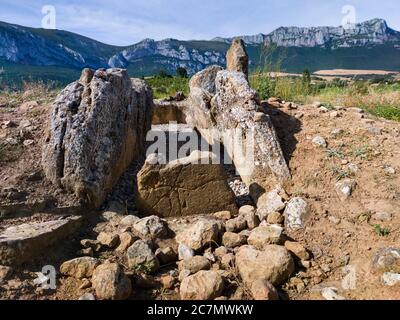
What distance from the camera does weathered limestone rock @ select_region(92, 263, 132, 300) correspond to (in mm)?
3303

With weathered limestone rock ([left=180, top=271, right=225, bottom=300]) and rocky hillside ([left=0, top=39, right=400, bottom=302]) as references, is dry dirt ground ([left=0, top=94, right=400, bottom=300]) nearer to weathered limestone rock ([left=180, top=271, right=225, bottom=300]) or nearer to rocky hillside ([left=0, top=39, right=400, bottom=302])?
rocky hillside ([left=0, top=39, right=400, bottom=302])

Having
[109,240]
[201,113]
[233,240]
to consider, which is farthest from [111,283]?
Result: [201,113]

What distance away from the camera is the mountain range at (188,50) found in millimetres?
121375

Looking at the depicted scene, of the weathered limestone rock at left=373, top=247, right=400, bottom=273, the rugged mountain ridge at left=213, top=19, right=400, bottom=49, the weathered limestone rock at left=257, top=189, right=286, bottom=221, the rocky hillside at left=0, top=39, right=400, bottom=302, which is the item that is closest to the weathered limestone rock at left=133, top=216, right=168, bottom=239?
the rocky hillside at left=0, top=39, right=400, bottom=302

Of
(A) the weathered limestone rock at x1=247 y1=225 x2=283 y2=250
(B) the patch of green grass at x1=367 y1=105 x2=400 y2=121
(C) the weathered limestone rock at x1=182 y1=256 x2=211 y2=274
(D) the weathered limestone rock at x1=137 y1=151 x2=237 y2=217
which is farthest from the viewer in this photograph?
(B) the patch of green grass at x1=367 y1=105 x2=400 y2=121

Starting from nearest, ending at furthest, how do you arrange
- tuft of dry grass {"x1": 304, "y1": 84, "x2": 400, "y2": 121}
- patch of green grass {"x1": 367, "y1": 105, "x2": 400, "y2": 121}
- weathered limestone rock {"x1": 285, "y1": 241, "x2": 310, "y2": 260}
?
weathered limestone rock {"x1": 285, "y1": 241, "x2": 310, "y2": 260}
patch of green grass {"x1": 367, "y1": 105, "x2": 400, "y2": 121}
tuft of dry grass {"x1": 304, "y1": 84, "x2": 400, "y2": 121}

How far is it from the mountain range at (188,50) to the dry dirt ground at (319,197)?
106 meters

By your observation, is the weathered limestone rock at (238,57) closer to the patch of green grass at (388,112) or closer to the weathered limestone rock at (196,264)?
the patch of green grass at (388,112)

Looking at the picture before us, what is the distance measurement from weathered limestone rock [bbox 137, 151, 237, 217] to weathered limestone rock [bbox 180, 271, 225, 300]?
4.99ft

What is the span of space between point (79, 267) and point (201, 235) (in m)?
1.29

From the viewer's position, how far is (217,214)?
191 inches

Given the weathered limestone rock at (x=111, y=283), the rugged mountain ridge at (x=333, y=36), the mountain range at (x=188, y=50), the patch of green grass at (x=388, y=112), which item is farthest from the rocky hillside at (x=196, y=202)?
the rugged mountain ridge at (x=333, y=36)
